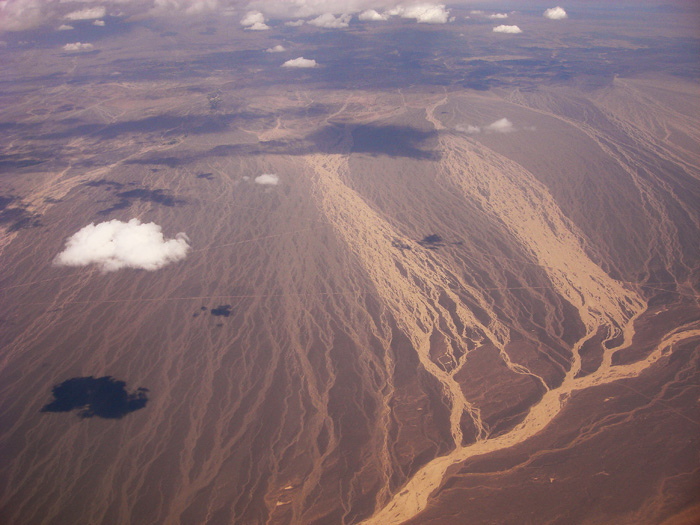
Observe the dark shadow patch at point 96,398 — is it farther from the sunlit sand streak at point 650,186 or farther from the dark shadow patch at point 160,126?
the dark shadow patch at point 160,126

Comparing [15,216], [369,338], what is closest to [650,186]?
[369,338]

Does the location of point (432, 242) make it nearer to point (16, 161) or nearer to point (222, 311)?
point (222, 311)

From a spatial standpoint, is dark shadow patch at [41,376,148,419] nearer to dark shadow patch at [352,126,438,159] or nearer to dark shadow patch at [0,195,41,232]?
dark shadow patch at [0,195,41,232]

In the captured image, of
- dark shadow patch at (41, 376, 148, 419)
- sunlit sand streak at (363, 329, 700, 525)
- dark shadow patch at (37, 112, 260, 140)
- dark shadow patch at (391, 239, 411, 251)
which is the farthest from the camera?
dark shadow patch at (37, 112, 260, 140)

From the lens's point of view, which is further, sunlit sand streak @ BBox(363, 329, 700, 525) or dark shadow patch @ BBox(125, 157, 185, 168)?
dark shadow patch @ BBox(125, 157, 185, 168)

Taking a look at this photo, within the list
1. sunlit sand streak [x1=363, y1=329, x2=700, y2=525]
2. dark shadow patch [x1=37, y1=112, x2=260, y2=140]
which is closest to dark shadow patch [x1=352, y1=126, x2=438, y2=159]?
dark shadow patch [x1=37, y1=112, x2=260, y2=140]

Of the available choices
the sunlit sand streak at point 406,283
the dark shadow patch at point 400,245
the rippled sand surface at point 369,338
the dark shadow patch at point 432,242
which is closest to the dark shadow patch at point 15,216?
the rippled sand surface at point 369,338

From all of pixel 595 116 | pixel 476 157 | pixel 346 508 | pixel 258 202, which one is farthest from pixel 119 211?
pixel 595 116
